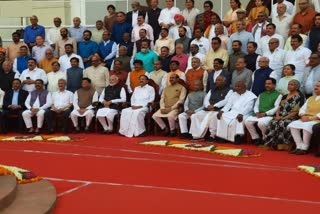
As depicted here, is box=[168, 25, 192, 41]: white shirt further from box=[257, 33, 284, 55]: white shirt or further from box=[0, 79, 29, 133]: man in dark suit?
box=[0, 79, 29, 133]: man in dark suit

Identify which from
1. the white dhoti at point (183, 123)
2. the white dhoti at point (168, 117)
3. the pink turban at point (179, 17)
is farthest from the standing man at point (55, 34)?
the white dhoti at point (183, 123)

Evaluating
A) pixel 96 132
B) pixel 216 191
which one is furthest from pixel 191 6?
pixel 216 191

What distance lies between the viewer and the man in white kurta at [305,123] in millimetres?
8172

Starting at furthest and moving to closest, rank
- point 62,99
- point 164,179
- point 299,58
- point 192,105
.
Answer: point 62,99 < point 192,105 < point 299,58 < point 164,179

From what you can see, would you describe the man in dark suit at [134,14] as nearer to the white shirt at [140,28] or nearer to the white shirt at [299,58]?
the white shirt at [140,28]

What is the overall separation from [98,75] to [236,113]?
3365 mm

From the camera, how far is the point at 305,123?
323 inches

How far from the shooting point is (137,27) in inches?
467

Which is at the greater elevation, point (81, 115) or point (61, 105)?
point (61, 105)

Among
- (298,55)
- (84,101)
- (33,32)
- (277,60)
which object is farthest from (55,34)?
(298,55)

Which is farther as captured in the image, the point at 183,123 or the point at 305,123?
the point at 183,123

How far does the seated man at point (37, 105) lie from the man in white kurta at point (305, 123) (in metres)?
5.11

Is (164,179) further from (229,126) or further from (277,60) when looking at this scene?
(277,60)

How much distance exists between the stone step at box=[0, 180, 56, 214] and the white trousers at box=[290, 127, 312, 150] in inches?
161
